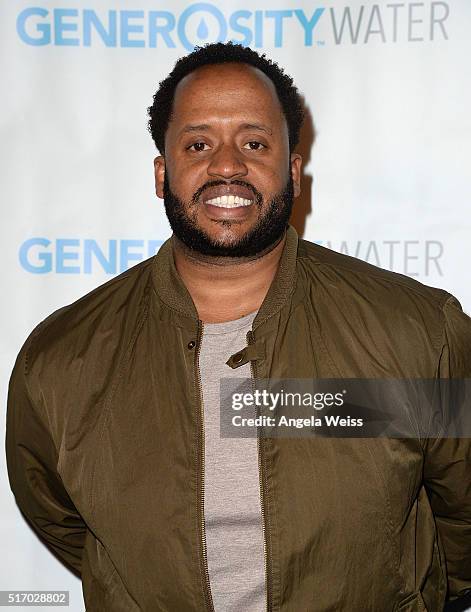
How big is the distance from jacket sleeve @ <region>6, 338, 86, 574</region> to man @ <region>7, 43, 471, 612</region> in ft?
0.04

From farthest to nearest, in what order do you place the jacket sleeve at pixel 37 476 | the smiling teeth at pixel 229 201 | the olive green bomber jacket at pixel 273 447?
the jacket sleeve at pixel 37 476
the smiling teeth at pixel 229 201
the olive green bomber jacket at pixel 273 447

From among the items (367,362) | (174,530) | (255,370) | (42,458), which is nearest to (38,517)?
(42,458)

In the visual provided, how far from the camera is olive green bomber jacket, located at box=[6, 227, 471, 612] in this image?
1.64 m

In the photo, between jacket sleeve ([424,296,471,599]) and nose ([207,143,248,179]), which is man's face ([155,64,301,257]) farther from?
jacket sleeve ([424,296,471,599])

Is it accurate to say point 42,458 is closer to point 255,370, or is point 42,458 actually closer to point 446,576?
point 255,370

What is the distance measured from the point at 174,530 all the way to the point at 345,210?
102 cm

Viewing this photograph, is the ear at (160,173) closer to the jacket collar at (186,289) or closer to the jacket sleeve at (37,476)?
the jacket collar at (186,289)

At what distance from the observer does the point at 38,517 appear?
2066mm

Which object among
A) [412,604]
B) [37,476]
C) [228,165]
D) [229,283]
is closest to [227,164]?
[228,165]

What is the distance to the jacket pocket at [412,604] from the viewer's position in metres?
1.72

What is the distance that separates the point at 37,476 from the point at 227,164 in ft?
2.80

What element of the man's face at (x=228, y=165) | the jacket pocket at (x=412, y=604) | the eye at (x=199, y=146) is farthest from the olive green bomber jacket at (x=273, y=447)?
the eye at (x=199, y=146)

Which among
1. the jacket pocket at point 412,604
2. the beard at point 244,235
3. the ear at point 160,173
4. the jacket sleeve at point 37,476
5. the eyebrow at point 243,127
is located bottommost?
the jacket pocket at point 412,604

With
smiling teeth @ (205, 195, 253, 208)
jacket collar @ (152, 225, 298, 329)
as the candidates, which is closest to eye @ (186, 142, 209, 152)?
smiling teeth @ (205, 195, 253, 208)
